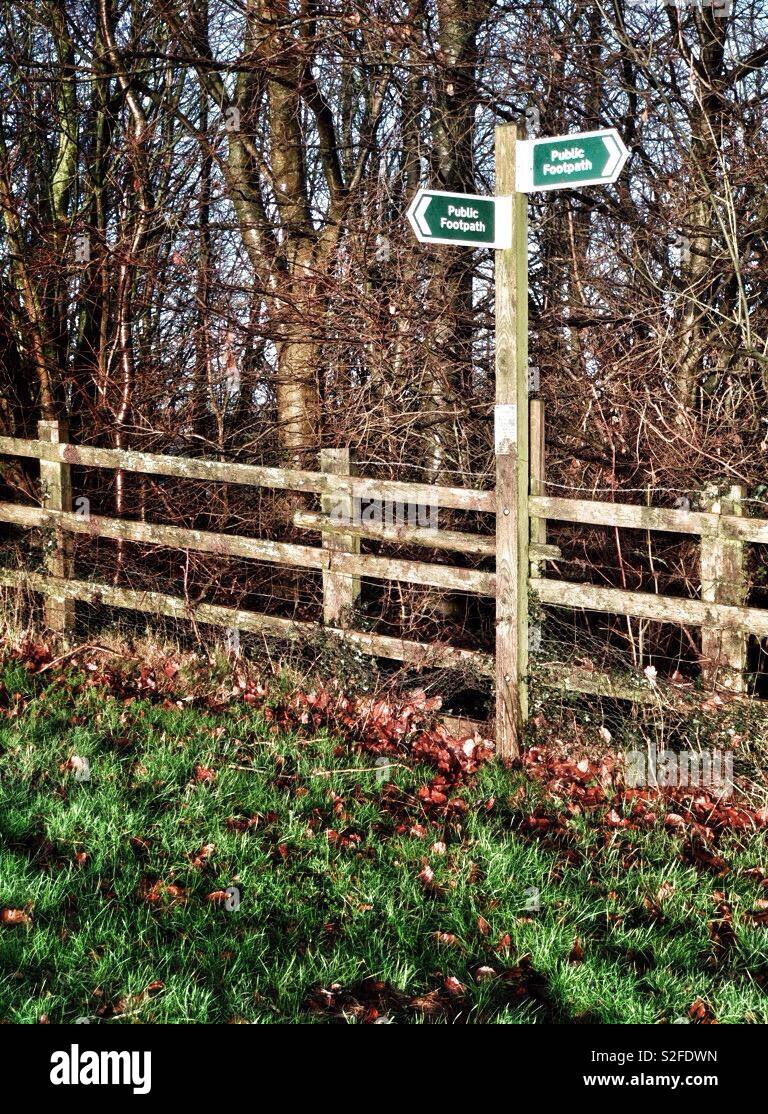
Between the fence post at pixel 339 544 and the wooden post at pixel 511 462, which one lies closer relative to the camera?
the wooden post at pixel 511 462

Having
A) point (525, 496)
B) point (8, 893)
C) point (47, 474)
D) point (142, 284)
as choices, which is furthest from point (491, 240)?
point (142, 284)

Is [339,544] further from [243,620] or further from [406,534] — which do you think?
[243,620]

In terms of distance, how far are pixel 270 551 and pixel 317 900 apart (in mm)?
3483

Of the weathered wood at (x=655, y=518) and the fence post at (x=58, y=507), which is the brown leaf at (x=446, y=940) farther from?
the fence post at (x=58, y=507)

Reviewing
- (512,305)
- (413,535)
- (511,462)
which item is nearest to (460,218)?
(512,305)

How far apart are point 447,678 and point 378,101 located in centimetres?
533

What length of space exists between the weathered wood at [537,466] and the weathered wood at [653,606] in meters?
0.17

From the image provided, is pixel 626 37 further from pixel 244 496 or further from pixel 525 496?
pixel 244 496

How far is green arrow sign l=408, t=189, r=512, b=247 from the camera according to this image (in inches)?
221

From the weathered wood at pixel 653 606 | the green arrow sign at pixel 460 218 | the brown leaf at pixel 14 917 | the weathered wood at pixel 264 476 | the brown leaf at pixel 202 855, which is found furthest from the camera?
the weathered wood at pixel 264 476

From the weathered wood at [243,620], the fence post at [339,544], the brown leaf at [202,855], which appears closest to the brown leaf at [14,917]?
the brown leaf at [202,855]

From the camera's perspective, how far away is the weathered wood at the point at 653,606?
226 inches

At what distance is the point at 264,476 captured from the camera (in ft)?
24.4

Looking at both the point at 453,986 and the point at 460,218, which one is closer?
the point at 453,986
